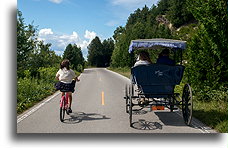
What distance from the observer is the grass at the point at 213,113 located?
686 centimetres

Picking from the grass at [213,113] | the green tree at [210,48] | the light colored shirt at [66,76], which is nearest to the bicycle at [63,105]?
the light colored shirt at [66,76]

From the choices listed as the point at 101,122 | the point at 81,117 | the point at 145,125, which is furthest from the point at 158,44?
the point at 81,117

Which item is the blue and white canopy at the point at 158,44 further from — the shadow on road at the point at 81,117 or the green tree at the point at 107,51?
the green tree at the point at 107,51

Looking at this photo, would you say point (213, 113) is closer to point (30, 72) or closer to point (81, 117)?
point (81, 117)

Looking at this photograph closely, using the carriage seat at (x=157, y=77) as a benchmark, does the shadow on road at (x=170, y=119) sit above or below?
below

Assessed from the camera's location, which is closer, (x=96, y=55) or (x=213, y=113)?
(x=213, y=113)

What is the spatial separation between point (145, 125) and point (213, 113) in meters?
2.54

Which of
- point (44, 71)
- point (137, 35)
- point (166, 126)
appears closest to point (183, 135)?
point (166, 126)

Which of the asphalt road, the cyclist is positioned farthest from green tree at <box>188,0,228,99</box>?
the cyclist

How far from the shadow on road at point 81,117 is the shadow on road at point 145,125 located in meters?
1.30

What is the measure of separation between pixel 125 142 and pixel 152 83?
7.81ft

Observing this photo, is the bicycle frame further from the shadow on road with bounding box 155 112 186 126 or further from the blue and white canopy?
the shadow on road with bounding box 155 112 186 126

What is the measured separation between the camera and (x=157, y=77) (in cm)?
757

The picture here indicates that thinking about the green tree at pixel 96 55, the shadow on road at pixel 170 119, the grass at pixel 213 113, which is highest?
the green tree at pixel 96 55
